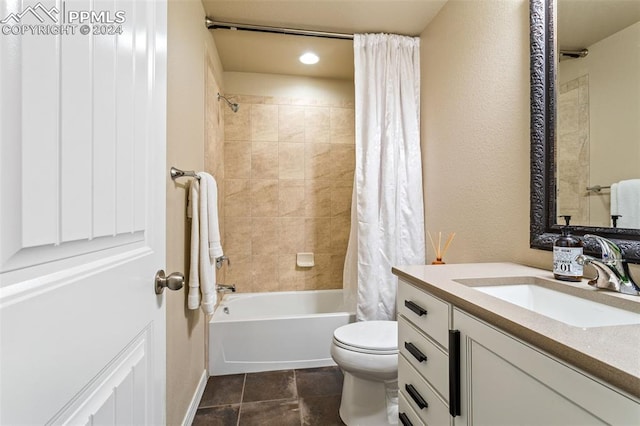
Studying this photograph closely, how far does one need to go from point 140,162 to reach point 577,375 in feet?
3.17

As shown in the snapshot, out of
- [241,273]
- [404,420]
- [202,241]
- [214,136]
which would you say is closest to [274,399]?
[404,420]

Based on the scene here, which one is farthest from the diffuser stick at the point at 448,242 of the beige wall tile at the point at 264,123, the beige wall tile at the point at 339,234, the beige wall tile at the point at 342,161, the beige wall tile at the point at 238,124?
the beige wall tile at the point at 238,124

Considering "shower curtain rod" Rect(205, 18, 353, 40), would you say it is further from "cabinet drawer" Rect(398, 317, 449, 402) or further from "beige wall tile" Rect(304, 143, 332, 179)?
"cabinet drawer" Rect(398, 317, 449, 402)

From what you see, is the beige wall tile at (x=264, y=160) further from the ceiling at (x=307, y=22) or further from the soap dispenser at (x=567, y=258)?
the soap dispenser at (x=567, y=258)

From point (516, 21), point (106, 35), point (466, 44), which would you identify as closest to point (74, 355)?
point (106, 35)

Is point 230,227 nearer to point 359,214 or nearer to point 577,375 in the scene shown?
point 359,214

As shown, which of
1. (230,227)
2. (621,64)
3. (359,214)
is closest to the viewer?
(621,64)

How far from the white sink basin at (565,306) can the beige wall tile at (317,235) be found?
6.43 ft

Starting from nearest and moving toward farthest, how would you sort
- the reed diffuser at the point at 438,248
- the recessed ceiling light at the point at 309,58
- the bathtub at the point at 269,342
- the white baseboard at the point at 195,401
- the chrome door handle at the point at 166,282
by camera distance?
the chrome door handle at the point at 166,282 < the white baseboard at the point at 195,401 < the reed diffuser at the point at 438,248 < the bathtub at the point at 269,342 < the recessed ceiling light at the point at 309,58

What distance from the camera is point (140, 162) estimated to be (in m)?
0.68

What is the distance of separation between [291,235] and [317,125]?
1.11 metres

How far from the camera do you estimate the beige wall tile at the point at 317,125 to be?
2895 millimetres

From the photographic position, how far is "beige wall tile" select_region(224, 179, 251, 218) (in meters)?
2.78

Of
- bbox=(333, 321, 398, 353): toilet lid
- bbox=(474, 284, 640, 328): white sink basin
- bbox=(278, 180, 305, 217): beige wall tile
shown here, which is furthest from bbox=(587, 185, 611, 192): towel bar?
bbox=(278, 180, 305, 217): beige wall tile
